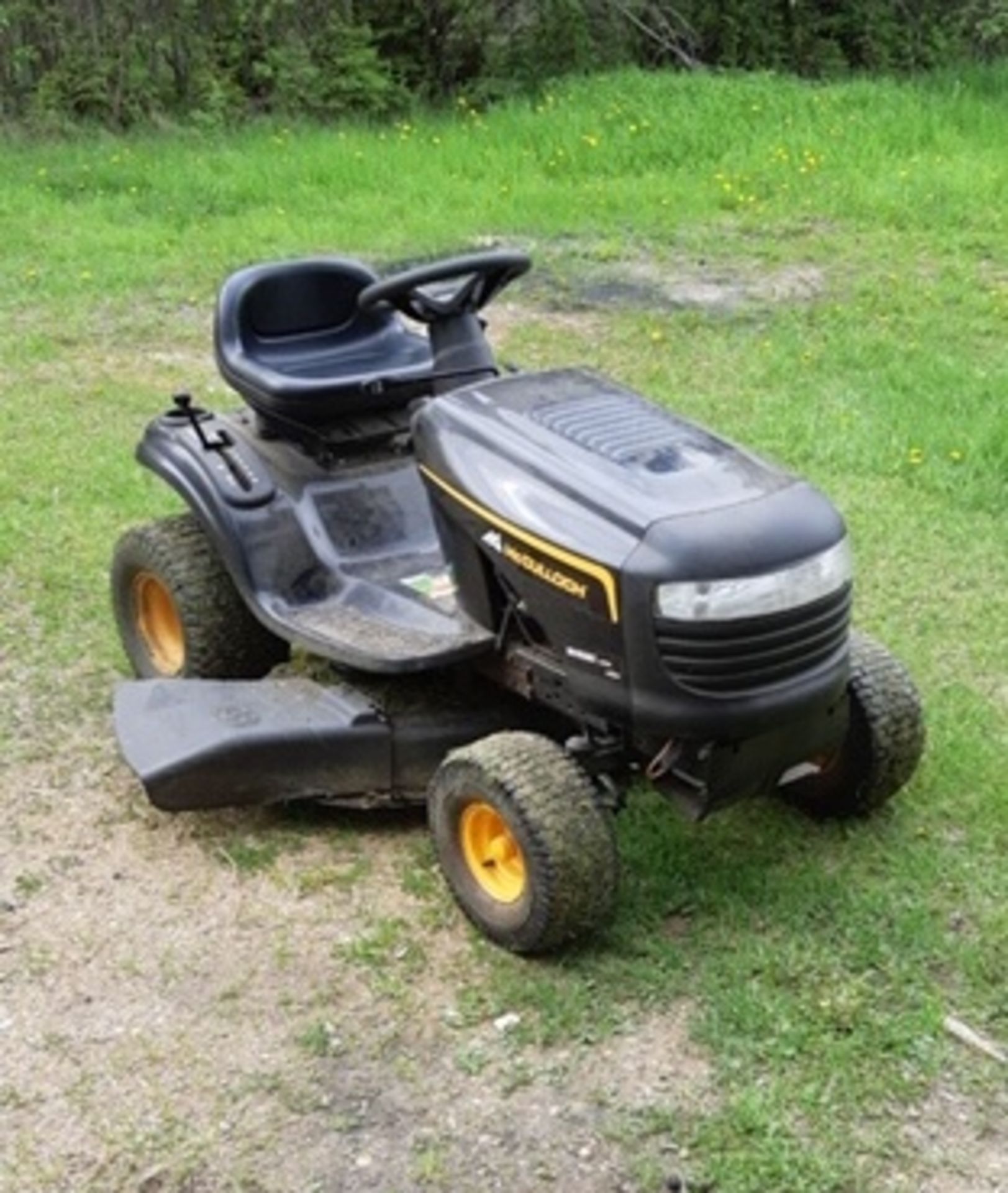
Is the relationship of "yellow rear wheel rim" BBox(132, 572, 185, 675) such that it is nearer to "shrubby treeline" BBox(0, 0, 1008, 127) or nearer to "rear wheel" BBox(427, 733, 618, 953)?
"rear wheel" BBox(427, 733, 618, 953)

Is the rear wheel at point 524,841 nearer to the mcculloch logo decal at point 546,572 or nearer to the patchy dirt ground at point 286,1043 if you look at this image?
the patchy dirt ground at point 286,1043

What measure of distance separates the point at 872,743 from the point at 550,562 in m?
0.77

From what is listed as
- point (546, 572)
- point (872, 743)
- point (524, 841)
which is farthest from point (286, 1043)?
point (872, 743)

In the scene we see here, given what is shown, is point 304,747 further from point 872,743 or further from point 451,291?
point 872,743

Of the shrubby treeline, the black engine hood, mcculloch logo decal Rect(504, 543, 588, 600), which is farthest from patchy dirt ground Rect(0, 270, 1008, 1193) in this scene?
the shrubby treeline

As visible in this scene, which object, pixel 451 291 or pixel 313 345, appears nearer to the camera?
pixel 451 291

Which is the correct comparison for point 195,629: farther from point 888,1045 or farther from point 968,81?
point 968,81

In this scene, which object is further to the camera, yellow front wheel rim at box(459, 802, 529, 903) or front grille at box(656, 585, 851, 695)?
yellow front wheel rim at box(459, 802, 529, 903)

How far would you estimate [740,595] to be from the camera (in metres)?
3.14

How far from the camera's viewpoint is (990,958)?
11.0ft

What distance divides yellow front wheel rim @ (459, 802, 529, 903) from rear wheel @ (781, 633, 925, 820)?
2.15 ft

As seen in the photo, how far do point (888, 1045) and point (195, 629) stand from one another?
182 cm

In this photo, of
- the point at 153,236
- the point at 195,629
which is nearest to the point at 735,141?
the point at 153,236

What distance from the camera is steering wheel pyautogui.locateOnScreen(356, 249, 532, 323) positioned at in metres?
3.71
